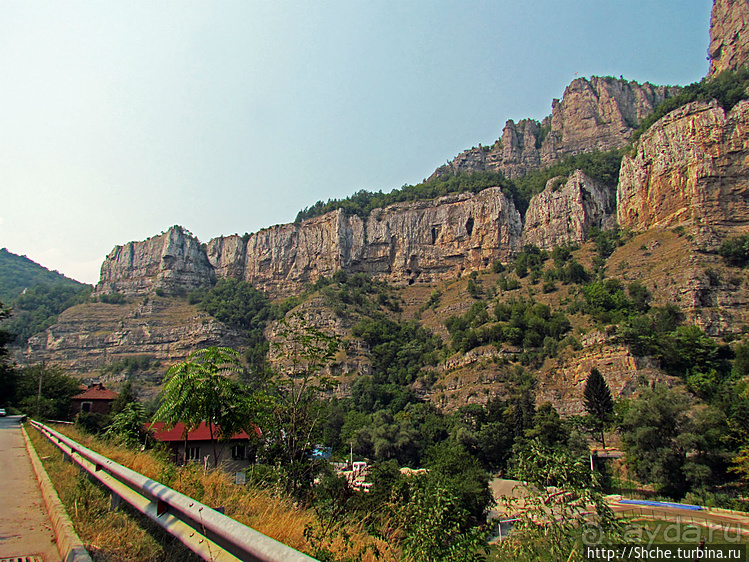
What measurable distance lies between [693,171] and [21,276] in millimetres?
193793

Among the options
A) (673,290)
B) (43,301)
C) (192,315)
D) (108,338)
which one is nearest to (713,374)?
(673,290)

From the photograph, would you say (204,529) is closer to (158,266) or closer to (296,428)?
(296,428)

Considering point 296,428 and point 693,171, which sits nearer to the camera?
point 296,428

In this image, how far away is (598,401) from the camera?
41.1 metres

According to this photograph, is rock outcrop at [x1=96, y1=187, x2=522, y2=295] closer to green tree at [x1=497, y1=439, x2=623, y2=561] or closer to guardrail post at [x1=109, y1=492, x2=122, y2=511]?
green tree at [x1=497, y1=439, x2=623, y2=561]

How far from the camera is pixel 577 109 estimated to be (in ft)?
382

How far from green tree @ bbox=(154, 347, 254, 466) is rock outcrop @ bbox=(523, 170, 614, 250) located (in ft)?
272

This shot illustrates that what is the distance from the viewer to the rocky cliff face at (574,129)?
363ft

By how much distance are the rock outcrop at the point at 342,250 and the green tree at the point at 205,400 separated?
281 feet

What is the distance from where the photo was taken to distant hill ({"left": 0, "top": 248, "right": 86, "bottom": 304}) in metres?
136

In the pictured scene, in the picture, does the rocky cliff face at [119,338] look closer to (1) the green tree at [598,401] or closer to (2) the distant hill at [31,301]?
(2) the distant hill at [31,301]

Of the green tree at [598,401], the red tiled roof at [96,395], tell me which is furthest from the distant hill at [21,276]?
the green tree at [598,401]

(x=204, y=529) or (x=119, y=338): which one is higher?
(x=119, y=338)

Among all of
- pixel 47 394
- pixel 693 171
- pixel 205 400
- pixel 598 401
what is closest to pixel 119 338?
pixel 47 394
